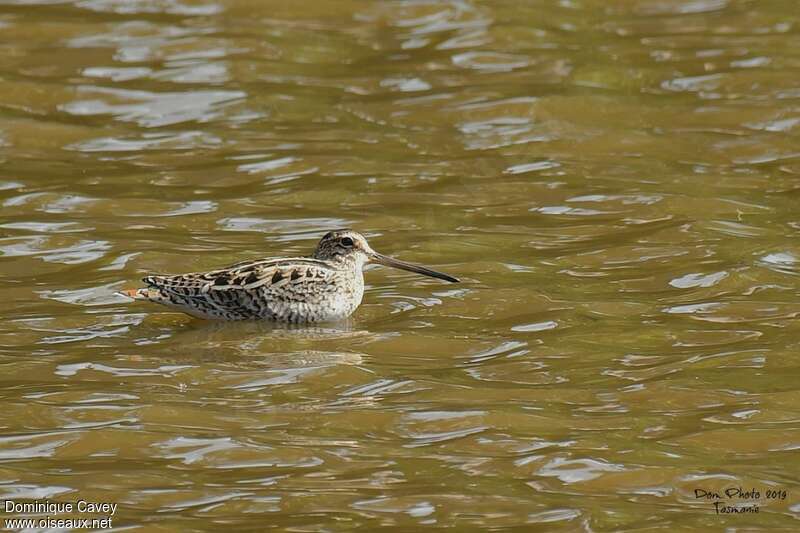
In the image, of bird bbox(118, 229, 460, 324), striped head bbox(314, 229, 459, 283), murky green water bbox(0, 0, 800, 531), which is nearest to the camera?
murky green water bbox(0, 0, 800, 531)

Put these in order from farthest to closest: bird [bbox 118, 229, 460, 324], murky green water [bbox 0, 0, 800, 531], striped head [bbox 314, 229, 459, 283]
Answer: striped head [bbox 314, 229, 459, 283], bird [bbox 118, 229, 460, 324], murky green water [bbox 0, 0, 800, 531]

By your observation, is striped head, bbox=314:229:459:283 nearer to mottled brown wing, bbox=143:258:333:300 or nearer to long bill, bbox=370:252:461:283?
long bill, bbox=370:252:461:283

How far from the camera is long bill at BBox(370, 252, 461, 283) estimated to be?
12.7m

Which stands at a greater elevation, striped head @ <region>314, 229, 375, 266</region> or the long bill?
striped head @ <region>314, 229, 375, 266</region>

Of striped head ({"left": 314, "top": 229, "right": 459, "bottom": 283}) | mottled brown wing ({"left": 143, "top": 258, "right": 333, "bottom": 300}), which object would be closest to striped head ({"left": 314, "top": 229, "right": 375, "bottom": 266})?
striped head ({"left": 314, "top": 229, "right": 459, "bottom": 283})

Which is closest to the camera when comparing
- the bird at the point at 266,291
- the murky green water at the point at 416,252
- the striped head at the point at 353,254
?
the murky green water at the point at 416,252

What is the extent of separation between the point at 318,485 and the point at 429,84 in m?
10.2

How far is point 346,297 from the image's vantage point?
12352 mm

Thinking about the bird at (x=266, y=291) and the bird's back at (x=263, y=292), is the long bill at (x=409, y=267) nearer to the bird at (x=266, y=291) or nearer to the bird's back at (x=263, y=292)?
the bird at (x=266, y=291)

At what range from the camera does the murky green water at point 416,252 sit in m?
9.09

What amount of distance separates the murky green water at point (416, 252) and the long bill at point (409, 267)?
0.55 feet

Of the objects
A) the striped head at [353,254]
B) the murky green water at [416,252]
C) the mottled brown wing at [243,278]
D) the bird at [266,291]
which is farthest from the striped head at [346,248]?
the murky green water at [416,252]

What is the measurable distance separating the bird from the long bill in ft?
1.14

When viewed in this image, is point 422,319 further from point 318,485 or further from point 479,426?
point 318,485
